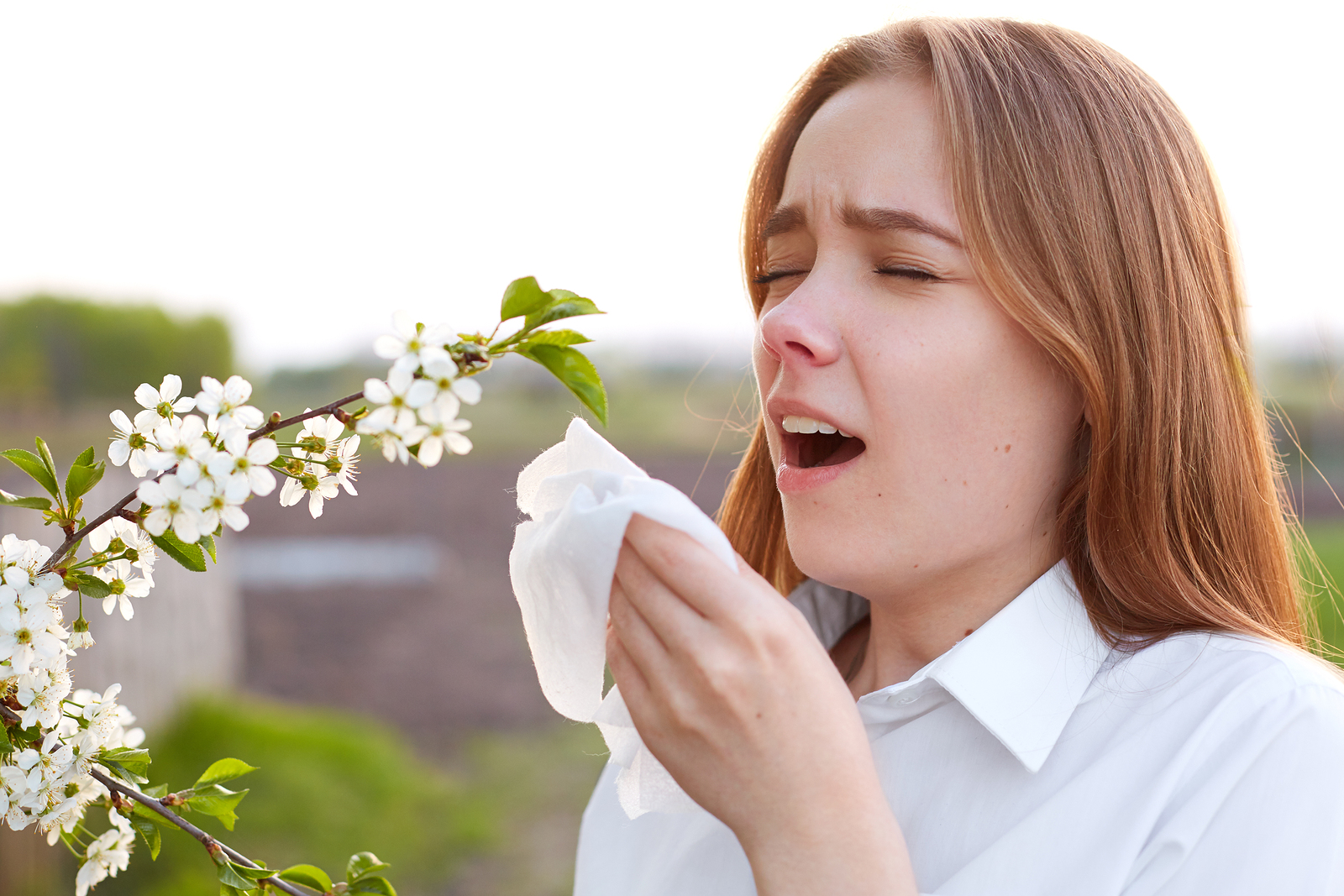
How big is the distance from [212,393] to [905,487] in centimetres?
74

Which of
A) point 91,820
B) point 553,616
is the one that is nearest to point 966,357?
point 553,616

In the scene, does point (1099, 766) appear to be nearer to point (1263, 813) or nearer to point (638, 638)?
point (1263, 813)

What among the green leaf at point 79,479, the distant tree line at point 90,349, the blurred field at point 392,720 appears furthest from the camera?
the distant tree line at point 90,349

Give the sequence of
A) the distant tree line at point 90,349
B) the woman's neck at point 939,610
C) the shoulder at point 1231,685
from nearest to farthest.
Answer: the shoulder at point 1231,685
the woman's neck at point 939,610
the distant tree line at point 90,349

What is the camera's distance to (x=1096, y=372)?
3.81 ft

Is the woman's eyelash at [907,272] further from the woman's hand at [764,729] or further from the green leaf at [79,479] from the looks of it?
the green leaf at [79,479]

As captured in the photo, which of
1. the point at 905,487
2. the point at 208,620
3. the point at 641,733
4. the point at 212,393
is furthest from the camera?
the point at 208,620

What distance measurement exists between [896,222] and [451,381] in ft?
1.97

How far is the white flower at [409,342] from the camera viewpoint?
81 cm

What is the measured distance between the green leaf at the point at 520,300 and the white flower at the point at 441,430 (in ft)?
0.31

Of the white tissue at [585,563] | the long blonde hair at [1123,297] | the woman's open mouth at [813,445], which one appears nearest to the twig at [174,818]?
the white tissue at [585,563]

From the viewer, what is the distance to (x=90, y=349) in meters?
4.85

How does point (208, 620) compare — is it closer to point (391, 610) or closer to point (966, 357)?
point (391, 610)

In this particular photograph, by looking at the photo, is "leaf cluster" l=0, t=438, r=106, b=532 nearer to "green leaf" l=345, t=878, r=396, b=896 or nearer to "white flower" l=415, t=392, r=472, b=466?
"white flower" l=415, t=392, r=472, b=466
